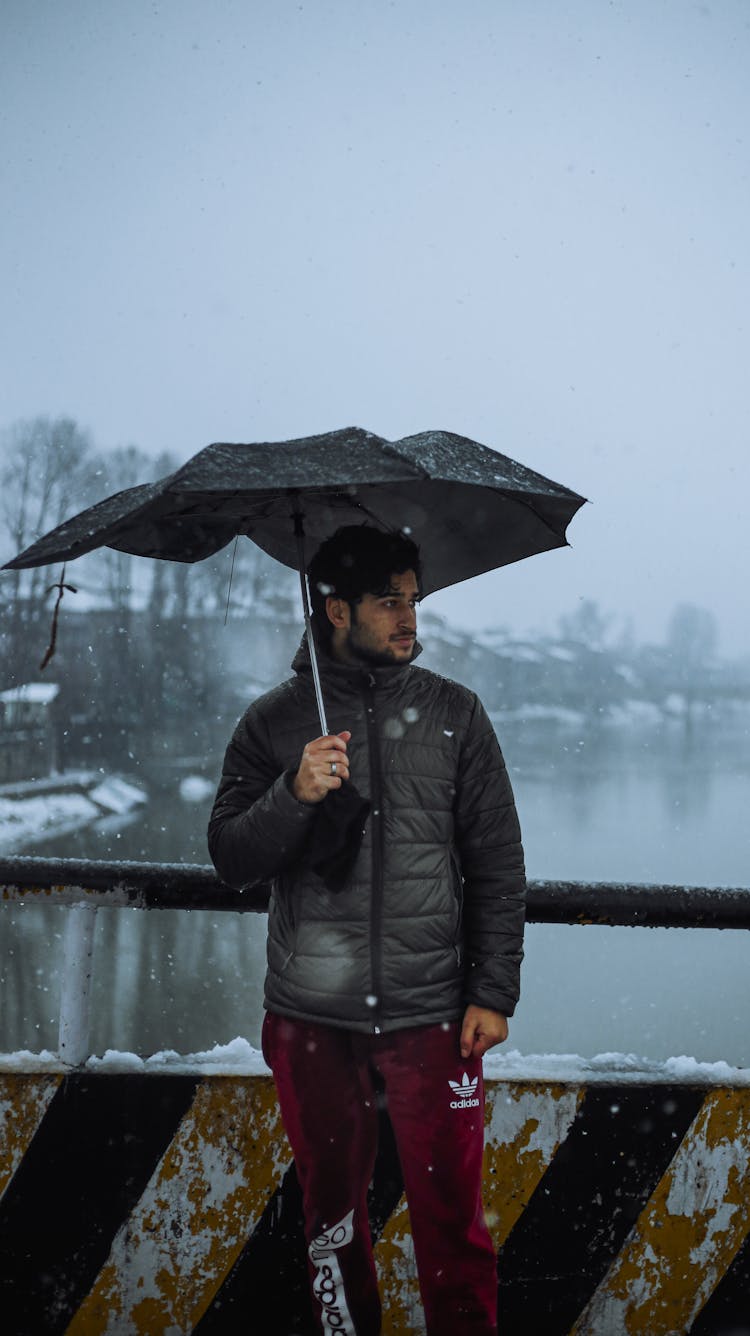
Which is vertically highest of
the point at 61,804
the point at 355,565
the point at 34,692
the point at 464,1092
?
the point at 355,565

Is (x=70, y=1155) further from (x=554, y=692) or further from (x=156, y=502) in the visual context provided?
(x=554, y=692)

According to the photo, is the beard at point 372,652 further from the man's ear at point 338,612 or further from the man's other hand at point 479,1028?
the man's other hand at point 479,1028

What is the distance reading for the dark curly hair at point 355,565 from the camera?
1.93 metres

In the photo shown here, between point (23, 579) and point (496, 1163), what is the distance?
62.4 m

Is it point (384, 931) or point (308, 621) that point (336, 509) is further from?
point (384, 931)

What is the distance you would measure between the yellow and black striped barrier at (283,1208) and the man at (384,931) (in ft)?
0.71

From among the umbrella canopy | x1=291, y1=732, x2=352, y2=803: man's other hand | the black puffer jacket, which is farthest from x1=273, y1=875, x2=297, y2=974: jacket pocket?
the umbrella canopy

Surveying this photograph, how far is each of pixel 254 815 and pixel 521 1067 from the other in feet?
2.73

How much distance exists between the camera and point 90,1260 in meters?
2.09

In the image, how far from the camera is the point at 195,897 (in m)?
2.06

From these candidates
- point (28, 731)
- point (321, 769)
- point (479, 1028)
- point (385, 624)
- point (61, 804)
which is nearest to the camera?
point (321, 769)

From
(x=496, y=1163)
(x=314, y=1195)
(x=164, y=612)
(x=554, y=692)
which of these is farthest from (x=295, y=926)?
(x=554, y=692)

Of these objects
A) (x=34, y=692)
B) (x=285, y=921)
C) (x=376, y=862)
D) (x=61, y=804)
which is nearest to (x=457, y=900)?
(x=376, y=862)

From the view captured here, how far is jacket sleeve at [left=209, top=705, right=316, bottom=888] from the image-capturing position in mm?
1768
